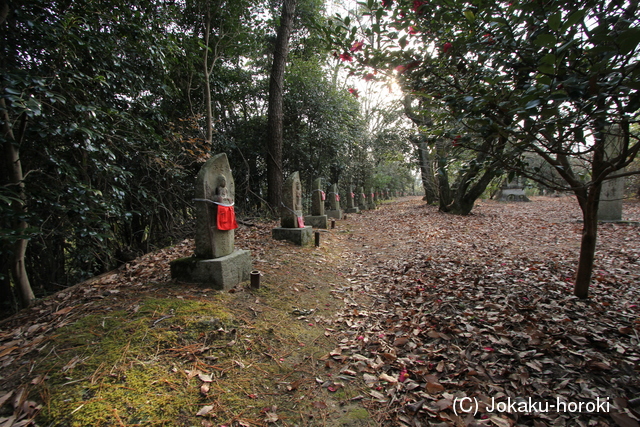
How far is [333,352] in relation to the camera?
8.21 ft

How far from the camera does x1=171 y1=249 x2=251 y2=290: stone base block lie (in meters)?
3.34

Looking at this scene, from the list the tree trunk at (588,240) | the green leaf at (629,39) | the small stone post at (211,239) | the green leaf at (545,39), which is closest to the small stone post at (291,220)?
the small stone post at (211,239)

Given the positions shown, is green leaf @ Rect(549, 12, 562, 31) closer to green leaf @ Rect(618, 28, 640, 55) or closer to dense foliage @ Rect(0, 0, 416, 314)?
green leaf @ Rect(618, 28, 640, 55)

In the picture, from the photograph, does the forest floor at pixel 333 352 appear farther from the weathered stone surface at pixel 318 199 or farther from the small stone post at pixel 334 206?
the small stone post at pixel 334 206

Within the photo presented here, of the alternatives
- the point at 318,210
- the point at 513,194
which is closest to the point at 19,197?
the point at 318,210

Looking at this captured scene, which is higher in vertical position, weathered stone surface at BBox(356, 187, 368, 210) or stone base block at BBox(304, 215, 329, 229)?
weathered stone surface at BBox(356, 187, 368, 210)

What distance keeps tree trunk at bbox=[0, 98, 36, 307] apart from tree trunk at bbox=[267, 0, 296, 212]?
5.64 meters

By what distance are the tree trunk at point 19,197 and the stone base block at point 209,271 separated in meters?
1.47

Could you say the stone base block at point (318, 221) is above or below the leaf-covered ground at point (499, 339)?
above

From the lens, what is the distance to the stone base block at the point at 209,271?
10.9 ft

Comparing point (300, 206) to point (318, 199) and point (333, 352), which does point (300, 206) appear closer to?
point (318, 199)

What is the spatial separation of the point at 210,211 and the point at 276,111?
18.9 ft

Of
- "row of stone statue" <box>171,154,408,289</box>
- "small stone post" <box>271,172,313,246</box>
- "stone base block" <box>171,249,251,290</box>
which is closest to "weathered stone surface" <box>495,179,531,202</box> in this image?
"small stone post" <box>271,172,313,246</box>

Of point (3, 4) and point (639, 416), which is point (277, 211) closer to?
point (3, 4)
